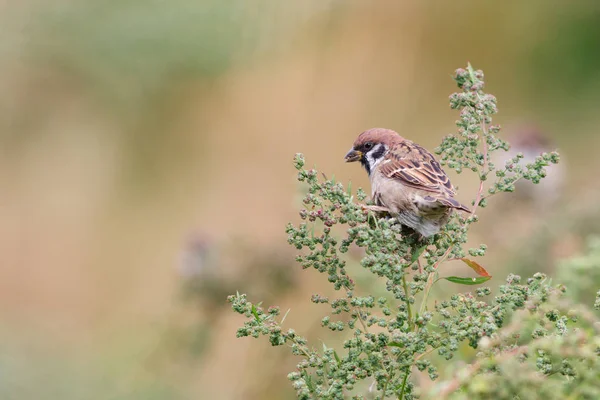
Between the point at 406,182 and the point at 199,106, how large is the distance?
5.23m

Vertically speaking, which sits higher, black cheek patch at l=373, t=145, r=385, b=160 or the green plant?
black cheek patch at l=373, t=145, r=385, b=160

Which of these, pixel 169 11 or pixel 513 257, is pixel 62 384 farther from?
pixel 169 11

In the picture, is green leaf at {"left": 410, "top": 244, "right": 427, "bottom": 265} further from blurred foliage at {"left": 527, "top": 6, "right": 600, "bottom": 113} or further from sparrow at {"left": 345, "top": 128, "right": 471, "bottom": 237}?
blurred foliage at {"left": 527, "top": 6, "right": 600, "bottom": 113}

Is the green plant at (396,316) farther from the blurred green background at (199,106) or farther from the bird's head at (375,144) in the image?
the blurred green background at (199,106)

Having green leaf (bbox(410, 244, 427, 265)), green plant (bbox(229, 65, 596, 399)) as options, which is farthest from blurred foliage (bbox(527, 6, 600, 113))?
green plant (bbox(229, 65, 596, 399))

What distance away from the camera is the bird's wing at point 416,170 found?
2.03m

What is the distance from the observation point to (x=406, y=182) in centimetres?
210

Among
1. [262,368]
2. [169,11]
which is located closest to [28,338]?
[262,368]

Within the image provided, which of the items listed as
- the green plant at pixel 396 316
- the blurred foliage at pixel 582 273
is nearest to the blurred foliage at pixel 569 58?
the blurred foliage at pixel 582 273

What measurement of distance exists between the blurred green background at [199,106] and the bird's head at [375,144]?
3.54 metres

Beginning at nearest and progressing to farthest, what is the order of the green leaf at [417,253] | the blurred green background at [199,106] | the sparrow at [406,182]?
the green leaf at [417,253], the sparrow at [406,182], the blurred green background at [199,106]

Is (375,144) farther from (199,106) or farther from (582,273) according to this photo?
(199,106)

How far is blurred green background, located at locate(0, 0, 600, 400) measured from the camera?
650 centimetres

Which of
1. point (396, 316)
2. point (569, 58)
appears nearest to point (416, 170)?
point (396, 316)
